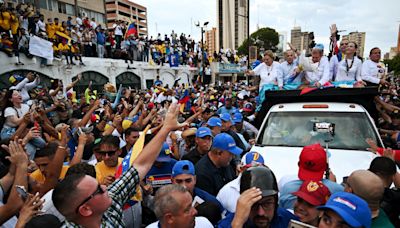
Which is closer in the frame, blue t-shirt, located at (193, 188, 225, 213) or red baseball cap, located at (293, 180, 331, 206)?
red baseball cap, located at (293, 180, 331, 206)

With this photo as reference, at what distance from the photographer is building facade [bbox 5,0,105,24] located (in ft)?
105

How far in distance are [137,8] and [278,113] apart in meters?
95.9

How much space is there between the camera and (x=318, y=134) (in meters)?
4.01

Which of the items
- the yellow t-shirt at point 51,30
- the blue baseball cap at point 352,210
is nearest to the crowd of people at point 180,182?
the blue baseball cap at point 352,210

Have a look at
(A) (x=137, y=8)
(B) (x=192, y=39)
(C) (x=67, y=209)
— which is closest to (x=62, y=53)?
(C) (x=67, y=209)

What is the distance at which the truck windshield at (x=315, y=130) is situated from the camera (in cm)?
390

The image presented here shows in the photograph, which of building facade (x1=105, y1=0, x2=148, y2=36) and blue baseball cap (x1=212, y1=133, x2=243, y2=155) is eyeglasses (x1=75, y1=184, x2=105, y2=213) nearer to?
blue baseball cap (x1=212, y1=133, x2=243, y2=155)

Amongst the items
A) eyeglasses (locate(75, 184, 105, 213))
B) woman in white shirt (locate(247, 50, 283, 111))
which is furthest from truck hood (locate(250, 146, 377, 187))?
woman in white shirt (locate(247, 50, 283, 111))

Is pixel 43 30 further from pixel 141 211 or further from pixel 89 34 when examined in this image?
pixel 141 211

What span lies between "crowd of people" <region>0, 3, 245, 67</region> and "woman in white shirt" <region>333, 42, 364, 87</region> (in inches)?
479

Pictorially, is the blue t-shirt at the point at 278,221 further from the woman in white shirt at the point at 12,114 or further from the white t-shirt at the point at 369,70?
the white t-shirt at the point at 369,70

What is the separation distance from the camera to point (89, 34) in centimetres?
1672

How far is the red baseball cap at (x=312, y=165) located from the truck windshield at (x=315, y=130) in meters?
1.31

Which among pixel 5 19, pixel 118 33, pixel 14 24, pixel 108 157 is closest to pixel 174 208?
pixel 108 157
